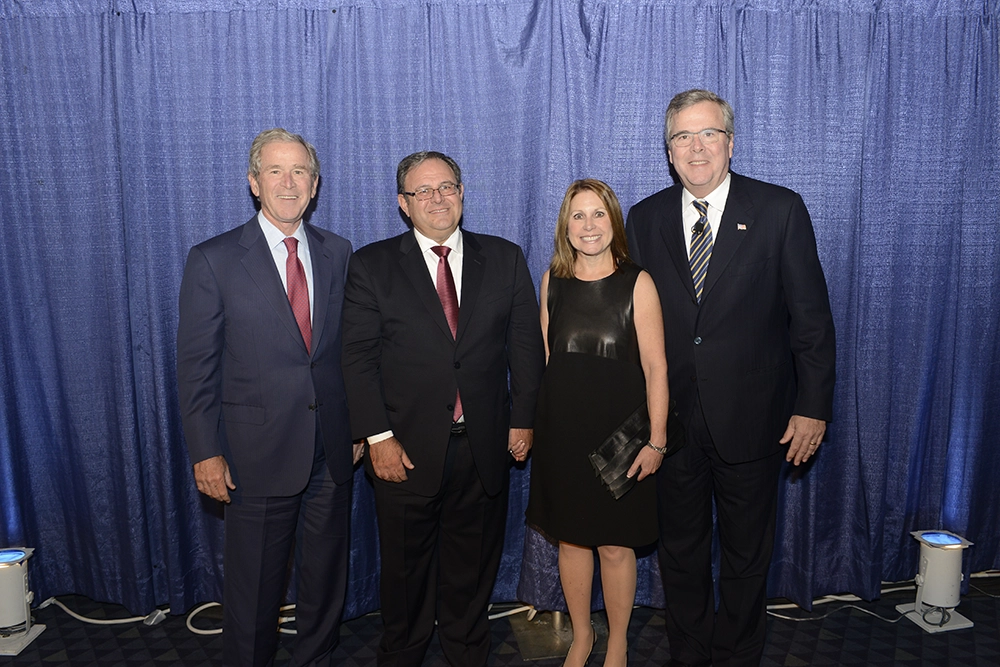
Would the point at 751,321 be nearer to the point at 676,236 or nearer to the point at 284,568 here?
the point at 676,236

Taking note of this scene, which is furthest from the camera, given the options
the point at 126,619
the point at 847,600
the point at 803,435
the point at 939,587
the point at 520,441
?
the point at 847,600

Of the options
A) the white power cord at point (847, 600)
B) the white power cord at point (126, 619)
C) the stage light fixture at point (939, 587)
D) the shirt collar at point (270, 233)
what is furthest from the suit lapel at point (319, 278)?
the stage light fixture at point (939, 587)

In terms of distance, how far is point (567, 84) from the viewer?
9.82 feet

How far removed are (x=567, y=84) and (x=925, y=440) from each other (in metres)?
2.21

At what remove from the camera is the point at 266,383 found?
7.95ft

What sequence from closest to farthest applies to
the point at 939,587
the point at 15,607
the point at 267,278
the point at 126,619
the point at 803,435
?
the point at 267,278 < the point at 803,435 < the point at 15,607 < the point at 939,587 < the point at 126,619

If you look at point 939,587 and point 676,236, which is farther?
point 939,587

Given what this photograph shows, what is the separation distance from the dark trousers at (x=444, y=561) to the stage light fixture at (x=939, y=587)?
1.79 meters

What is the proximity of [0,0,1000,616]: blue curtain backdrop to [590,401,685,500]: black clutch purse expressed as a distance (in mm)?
824

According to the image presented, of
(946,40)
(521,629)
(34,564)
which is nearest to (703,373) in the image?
(521,629)

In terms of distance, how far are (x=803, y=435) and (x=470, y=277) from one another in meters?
1.23

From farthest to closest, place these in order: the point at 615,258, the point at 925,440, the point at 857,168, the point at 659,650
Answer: the point at 925,440
the point at 857,168
the point at 659,650
the point at 615,258

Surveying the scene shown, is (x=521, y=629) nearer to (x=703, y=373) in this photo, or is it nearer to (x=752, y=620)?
(x=752, y=620)

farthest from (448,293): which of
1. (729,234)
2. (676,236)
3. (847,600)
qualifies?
(847,600)
